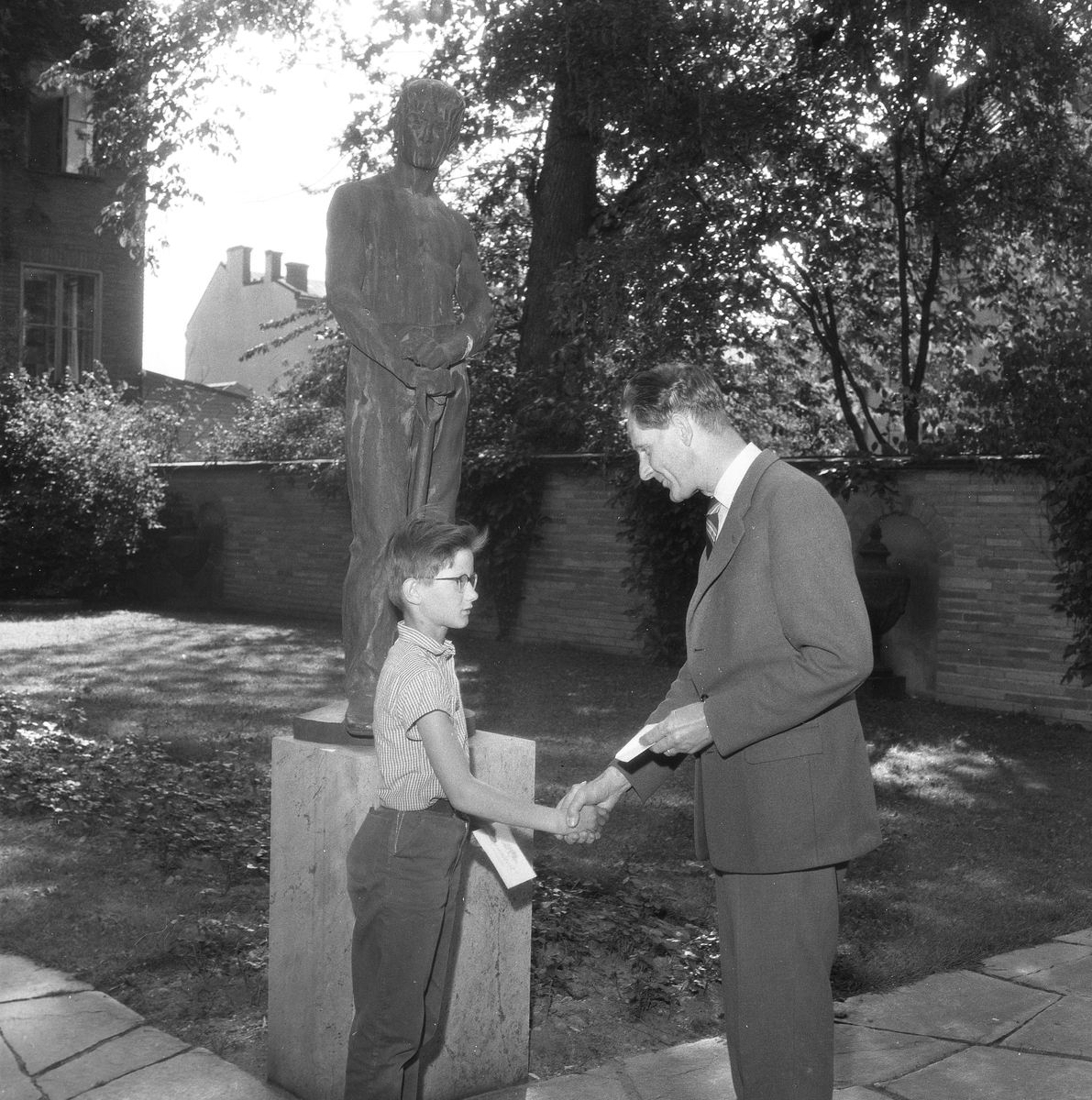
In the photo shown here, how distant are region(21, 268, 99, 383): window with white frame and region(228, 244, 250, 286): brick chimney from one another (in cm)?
2374

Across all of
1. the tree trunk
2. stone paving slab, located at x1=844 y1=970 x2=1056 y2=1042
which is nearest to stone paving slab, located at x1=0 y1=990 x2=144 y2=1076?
stone paving slab, located at x1=844 y1=970 x2=1056 y2=1042

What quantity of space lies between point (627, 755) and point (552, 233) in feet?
45.8

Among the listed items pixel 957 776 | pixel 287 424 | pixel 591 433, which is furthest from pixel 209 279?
pixel 957 776

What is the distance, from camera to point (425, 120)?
428 cm

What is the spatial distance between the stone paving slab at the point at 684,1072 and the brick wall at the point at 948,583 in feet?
23.3

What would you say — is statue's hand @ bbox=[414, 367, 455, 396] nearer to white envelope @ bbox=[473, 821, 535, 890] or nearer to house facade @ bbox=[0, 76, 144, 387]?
white envelope @ bbox=[473, 821, 535, 890]

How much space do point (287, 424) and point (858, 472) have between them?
15.9 m

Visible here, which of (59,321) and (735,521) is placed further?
(59,321)

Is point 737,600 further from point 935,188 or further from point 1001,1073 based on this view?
point 935,188

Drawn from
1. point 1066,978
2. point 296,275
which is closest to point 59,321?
point 1066,978

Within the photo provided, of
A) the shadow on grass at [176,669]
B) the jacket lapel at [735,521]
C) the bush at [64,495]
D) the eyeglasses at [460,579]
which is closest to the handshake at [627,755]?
the jacket lapel at [735,521]

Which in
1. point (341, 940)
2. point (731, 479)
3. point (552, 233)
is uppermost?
→ point (552, 233)

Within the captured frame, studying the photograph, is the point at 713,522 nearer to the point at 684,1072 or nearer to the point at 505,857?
the point at 505,857

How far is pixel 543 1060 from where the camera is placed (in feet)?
13.4
